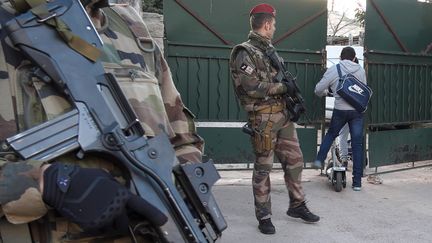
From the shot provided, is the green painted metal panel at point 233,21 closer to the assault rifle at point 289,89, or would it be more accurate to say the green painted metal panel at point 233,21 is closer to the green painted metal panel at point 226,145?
the green painted metal panel at point 226,145

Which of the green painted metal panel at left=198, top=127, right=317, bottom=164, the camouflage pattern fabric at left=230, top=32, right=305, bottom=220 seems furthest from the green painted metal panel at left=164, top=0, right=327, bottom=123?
the camouflage pattern fabric at left=230, top=32, right=305, bottom=220

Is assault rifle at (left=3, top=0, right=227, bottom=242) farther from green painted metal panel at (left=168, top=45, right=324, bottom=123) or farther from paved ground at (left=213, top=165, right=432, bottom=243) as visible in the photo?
green painted metal panel at (left=168, top=45, right=324, bottom=123)

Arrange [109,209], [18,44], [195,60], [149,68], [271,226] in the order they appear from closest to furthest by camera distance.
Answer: [109,209], [18,44], [149,68], [271,226], [195,60]

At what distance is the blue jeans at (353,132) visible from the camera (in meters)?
5.36

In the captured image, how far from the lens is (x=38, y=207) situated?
1.25 m

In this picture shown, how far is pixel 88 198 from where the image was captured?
1.20 meters

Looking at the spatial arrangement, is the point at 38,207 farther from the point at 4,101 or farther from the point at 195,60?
the point at 195,60

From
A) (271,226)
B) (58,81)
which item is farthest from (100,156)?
(271,226)

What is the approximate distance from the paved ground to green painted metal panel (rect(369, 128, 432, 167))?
250 mm

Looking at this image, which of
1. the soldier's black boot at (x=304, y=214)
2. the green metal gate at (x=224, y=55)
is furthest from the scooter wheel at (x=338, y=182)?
the soldier's black boot at (x=304, y=214)

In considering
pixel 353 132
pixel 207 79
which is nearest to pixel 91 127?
pixel 207 79

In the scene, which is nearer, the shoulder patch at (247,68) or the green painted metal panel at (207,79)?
the shoulder patch at (247,68)

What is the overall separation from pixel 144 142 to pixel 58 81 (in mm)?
285

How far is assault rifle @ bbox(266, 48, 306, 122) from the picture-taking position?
4.02 meters
